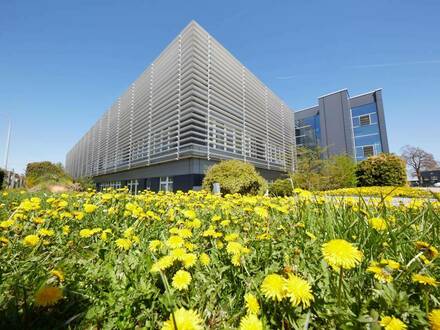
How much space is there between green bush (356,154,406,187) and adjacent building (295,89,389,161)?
9.83 metres

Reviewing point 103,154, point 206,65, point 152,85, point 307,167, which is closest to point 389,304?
point 206,65

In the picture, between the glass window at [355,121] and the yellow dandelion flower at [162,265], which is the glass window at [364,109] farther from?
the yellow dandelion flower at [162,265]

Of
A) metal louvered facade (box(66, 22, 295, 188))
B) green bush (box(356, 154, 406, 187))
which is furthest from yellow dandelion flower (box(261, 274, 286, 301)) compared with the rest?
green bush (box(356, 154, 406, 187))

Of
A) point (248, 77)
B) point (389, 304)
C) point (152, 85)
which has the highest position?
point (248, 77)

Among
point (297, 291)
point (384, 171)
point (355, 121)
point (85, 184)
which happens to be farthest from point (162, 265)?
point (355, 121)

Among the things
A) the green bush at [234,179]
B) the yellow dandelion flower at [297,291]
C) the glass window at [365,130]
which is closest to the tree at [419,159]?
the glass window at [365,130]

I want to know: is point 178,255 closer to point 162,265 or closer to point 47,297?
point 162,265

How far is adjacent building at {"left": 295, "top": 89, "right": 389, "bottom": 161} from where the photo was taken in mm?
22203

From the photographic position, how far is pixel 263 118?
1772cm

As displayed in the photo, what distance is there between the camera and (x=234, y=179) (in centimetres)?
832

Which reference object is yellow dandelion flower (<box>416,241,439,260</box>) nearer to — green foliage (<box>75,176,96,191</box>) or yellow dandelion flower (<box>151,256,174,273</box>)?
yellow dandelion flower (<box>151,256,174,273</box>)

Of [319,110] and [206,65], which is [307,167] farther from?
[319,110]

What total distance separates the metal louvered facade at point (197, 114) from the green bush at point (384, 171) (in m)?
6.69

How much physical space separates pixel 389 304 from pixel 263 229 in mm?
1152
